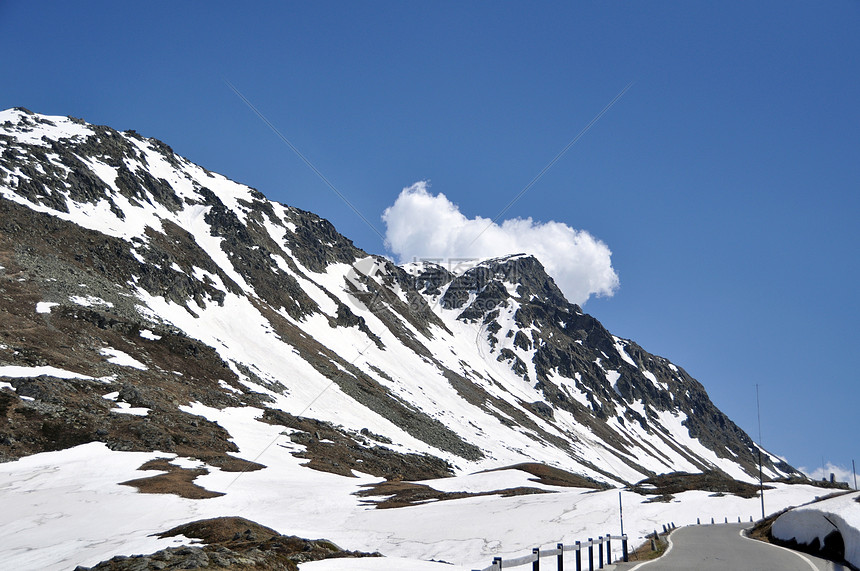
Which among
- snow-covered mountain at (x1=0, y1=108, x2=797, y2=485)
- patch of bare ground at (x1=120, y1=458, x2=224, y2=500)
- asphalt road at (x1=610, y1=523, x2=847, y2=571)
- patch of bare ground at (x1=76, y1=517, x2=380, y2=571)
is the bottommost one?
patch of bare ground at (x1=120, y1=458, x2=224, y2=500)

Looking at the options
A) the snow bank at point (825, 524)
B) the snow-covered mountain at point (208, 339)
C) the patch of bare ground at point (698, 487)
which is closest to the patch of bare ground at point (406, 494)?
the patch of bare ground at point (698, 487)

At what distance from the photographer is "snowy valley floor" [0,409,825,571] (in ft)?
80.6

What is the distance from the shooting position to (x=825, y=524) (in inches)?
753

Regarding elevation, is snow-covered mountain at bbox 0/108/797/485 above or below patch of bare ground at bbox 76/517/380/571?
above

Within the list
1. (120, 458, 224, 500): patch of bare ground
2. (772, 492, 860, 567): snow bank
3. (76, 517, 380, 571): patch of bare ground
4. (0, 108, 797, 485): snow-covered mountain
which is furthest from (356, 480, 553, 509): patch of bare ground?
(772, 492, 860, 567): snow bank

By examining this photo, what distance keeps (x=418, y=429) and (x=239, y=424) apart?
136ft

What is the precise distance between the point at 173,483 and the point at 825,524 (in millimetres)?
39356

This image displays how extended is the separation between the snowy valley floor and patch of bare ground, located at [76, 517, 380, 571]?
1175 millimetres

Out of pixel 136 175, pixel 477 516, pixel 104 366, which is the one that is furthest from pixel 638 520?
pixel 136 175

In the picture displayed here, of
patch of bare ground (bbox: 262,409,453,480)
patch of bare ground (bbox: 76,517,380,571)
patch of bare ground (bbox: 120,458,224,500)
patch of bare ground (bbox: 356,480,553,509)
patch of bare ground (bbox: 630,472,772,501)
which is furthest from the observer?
patch of bare ground (bbox: 262,409,453,480)

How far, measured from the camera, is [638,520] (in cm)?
3177

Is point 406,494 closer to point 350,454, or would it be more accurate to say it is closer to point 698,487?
point 350,454

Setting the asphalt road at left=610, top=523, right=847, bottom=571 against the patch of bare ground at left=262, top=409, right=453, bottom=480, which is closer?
the asphalt road at left=610, top=523, right=847, bottom=571

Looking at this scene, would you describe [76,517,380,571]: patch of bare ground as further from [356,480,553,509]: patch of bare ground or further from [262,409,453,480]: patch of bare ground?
[262,409,453,480]: patch of bare ground
